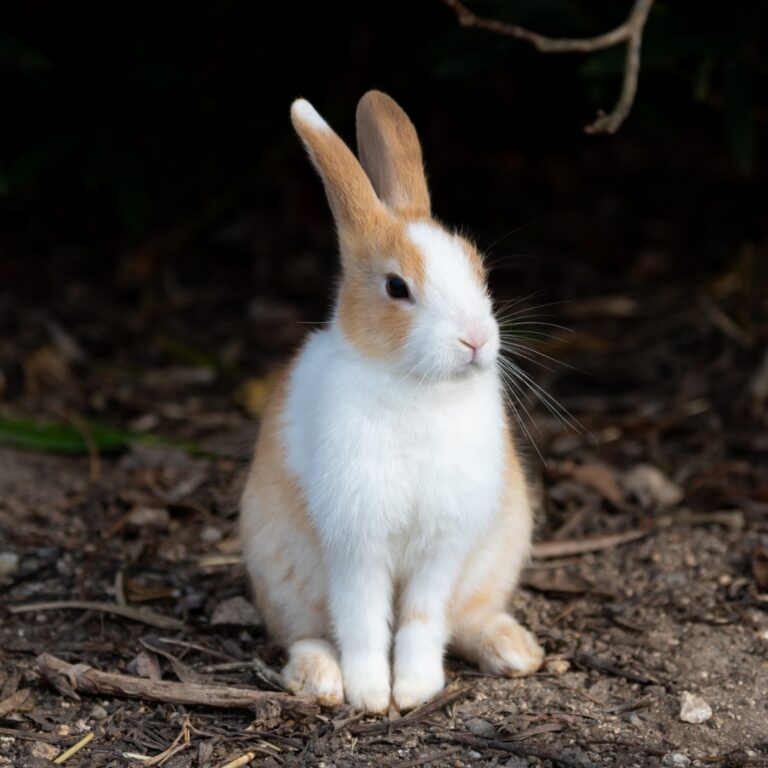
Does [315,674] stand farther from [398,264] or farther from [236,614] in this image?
[398,264]

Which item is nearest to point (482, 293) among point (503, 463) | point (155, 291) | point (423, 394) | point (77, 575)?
point (423, 394)

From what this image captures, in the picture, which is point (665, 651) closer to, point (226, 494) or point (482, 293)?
point (482, 293)

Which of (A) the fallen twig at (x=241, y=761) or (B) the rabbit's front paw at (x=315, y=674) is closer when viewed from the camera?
(A) the fallen twig at (x=241, y=761)

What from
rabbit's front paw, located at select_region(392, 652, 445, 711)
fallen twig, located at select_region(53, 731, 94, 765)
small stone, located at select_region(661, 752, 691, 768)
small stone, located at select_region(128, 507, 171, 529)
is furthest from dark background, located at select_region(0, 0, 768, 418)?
small stone, located at select_region(661, 752, 691, 768)

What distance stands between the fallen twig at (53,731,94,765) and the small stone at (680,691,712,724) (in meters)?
1.85

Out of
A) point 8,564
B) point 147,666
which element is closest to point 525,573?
point 147,666

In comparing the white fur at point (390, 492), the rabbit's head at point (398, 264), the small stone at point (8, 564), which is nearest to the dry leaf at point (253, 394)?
the small stone at point (8, 564)

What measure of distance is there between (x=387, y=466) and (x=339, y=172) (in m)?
0.92

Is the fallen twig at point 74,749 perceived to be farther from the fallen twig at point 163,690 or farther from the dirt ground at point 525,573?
the fallen twig at point 163,690

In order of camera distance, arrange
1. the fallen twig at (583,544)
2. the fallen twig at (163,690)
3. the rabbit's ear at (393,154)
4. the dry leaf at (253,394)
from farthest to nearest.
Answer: the dry leaf at (253,394) < the fallen twig at (583,544) < the rabbit's ear at (393,154) < the fallen twig at (163,690)

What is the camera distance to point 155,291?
8.17m

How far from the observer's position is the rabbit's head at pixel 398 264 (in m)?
3.58

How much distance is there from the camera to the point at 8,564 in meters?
4.88

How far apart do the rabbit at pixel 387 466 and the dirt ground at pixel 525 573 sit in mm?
174
